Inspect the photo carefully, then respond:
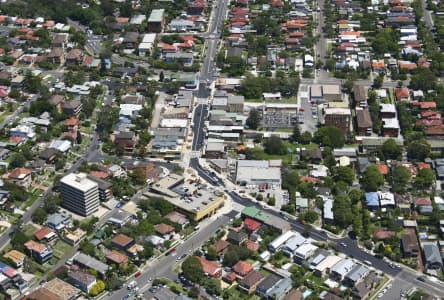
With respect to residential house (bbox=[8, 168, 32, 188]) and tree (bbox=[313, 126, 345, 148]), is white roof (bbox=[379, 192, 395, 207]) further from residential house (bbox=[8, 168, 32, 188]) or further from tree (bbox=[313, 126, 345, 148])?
residential house (bbox=[8, 168, 32, 188])

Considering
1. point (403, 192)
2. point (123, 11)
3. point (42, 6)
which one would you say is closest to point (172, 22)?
point (123, 11)

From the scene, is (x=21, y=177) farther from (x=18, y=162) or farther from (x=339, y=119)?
(x=339, y=119)

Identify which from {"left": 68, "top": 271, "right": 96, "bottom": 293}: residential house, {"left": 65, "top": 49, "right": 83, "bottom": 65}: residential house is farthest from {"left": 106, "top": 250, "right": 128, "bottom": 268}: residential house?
{"left": 65, "top": 49, "right": 83, "bottom": 65}: residential house

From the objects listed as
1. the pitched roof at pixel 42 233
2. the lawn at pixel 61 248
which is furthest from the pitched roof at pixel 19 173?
the lawn at pixel 61 248

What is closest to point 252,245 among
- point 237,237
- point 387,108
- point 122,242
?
point 237,237

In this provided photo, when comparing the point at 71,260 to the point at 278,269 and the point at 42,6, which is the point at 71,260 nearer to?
the point at 278,269

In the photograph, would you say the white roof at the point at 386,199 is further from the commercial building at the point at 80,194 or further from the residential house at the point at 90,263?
the commercial building at the point at 80,194
